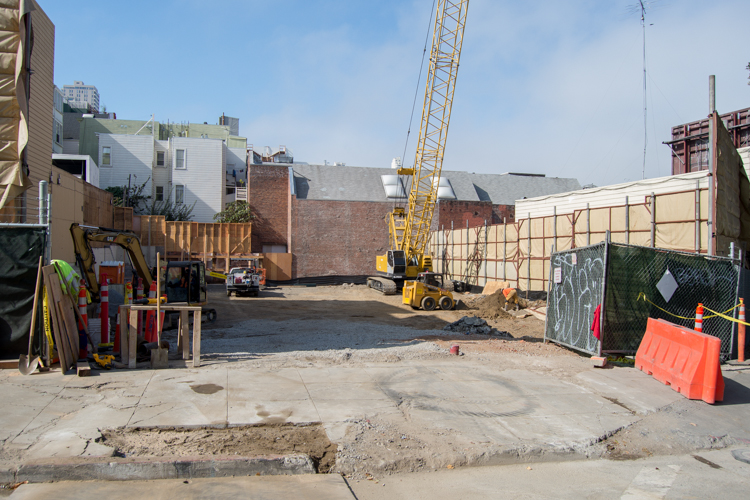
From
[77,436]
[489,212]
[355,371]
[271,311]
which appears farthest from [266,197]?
[77,436]

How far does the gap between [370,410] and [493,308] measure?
14269mm

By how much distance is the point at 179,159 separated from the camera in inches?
1700

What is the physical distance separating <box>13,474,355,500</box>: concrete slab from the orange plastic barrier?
6.03m

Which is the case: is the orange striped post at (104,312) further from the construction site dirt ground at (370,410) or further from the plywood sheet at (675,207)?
the plywood sheet at (675,207)

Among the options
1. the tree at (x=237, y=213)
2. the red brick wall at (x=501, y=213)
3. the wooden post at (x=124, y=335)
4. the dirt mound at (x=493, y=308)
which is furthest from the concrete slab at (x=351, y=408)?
the red brick wall at (x=501, y=213)

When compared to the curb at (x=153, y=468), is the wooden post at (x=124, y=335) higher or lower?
higher

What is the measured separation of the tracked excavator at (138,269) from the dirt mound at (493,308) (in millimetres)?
10360

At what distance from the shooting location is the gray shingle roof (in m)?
41.9

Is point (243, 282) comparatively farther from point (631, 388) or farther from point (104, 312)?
point (631, 388)

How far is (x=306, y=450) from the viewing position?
543cm

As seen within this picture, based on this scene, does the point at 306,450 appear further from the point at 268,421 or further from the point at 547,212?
the point at 547,212

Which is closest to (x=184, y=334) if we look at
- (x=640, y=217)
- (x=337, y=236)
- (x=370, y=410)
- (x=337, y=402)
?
(x=337, y=402)

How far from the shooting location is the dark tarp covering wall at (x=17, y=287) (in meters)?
8.12

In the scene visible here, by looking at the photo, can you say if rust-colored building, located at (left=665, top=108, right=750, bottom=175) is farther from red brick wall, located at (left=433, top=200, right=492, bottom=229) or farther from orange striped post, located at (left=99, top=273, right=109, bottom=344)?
orange striped post, located at (left=99, top=273, right=109, bottom=344)
